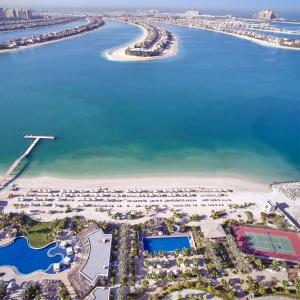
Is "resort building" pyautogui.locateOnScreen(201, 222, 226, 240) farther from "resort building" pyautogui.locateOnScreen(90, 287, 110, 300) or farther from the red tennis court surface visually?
"resort building" pyautogui.locateOnScreen(90, 287, 110, 300)

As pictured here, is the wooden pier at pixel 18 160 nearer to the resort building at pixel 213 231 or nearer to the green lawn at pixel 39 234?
the green lawn at pixel 39 234

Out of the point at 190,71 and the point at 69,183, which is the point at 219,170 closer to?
the point at 69,183

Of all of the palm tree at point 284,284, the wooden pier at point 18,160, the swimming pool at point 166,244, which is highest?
the wooden pier at point 18,160

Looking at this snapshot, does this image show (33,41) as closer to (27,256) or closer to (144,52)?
(144,52)

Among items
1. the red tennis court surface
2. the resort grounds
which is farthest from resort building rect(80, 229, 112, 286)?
the red tennis court surface

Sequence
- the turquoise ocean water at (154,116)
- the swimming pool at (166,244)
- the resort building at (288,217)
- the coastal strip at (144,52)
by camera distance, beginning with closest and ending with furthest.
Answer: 1. the swimming pool at (166,244)
2. the resort building at (288,217)
3. the turquoise ocean water at (154,116)
4. the coastal strip at (144,52)

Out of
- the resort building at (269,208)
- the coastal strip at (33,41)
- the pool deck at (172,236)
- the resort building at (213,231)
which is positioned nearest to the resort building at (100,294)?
the pool deck at (172,236)
